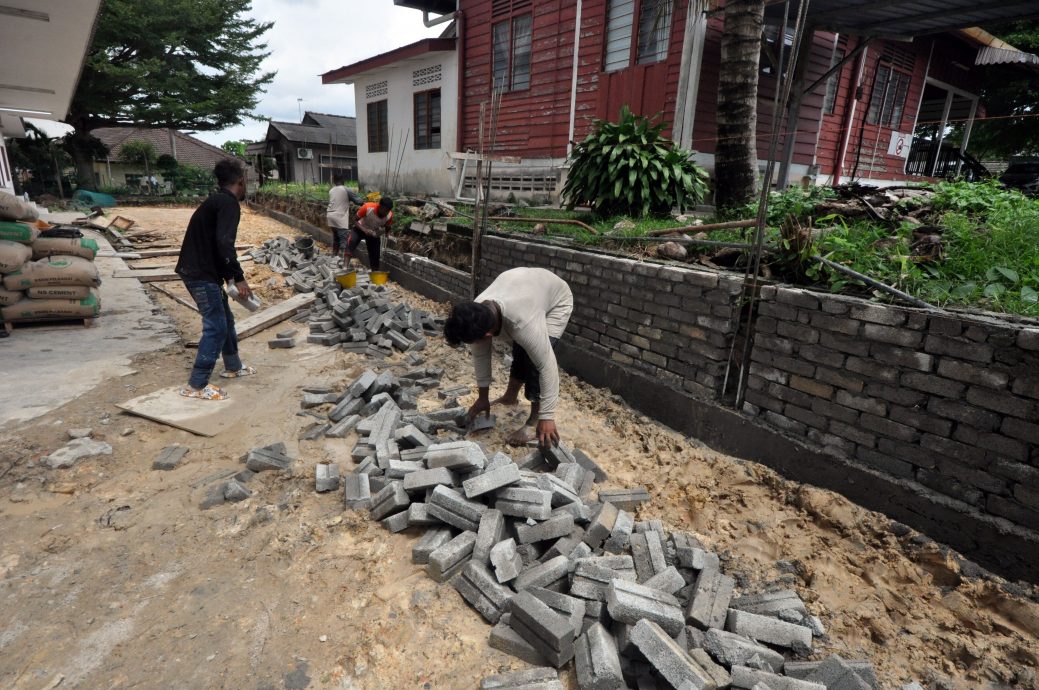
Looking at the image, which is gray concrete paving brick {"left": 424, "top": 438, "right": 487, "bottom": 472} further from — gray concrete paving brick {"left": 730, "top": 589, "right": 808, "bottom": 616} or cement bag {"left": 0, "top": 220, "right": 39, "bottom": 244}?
cement bag {"left": 0, "top": 220, "right": 39, "bottom": 244}

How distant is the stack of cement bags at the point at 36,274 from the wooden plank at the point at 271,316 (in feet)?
5.41

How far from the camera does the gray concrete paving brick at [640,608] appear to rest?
2.21 metres

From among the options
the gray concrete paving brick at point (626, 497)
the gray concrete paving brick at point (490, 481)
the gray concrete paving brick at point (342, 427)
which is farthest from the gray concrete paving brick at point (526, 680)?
the gray concrete paving brick at point (342, 427)

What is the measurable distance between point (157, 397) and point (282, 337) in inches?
76.3

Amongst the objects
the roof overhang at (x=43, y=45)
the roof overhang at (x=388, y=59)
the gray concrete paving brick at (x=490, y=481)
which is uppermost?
the roof overhang at (x=388, y=59)

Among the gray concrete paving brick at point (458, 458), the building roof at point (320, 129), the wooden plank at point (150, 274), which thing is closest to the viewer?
the gray concrete paving brick at point (458, 458)

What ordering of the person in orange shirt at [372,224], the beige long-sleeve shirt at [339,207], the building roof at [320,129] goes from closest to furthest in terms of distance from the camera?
the person in orange shirt at [372,224], the beige long-sleeve shirt at [339,207], the building roof at [320,129]

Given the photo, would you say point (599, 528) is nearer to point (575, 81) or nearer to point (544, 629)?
point (544, 629)

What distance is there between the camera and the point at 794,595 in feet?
8.43

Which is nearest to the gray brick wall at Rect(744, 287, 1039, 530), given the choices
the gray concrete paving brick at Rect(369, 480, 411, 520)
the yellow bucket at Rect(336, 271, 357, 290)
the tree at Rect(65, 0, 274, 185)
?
the gray concrete paving brick at Rect(369, 480, 411, 520)

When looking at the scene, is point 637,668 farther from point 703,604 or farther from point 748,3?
point 748,3

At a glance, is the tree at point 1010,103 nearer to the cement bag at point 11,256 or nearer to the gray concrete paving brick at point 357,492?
the gray concrete paving brick at point 357,492

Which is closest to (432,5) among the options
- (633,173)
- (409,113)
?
(409,113)

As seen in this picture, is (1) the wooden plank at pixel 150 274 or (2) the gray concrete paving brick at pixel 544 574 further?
(1) the wooden plank at pixel 150 274
